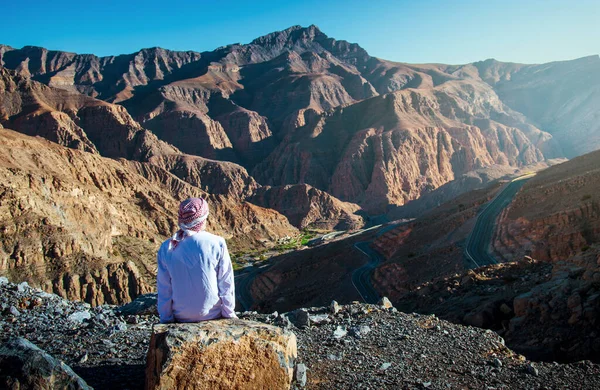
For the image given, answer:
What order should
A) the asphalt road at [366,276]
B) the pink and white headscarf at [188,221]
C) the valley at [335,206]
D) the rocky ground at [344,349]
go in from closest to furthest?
the pink and white headscarf at [188,221] → the rocky ground at [344,349] → the valley at [335,206] → the asphalt road at [366,276]

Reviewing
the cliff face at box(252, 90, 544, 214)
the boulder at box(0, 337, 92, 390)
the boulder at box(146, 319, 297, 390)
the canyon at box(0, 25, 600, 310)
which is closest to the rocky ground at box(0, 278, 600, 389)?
the boulder at box(146, 319, 297, 390)

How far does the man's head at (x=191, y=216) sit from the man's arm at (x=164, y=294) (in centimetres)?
61

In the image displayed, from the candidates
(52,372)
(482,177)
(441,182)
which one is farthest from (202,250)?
(441,182)

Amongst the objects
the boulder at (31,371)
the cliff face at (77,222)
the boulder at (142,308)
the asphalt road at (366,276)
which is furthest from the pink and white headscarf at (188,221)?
the cliff face at (77,222)

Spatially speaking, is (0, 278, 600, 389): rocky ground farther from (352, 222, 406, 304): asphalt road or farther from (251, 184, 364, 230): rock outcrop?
(251, 184, 364, 230): rock outcrop

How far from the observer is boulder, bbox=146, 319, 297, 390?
20.7 ft

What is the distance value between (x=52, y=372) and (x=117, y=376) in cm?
183

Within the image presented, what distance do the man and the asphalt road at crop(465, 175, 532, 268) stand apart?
32998 mm

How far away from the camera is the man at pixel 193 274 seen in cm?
698

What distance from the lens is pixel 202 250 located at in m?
6.97

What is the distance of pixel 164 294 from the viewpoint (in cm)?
720

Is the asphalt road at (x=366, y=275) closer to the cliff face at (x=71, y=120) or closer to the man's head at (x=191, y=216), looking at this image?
the man's head at (x=191, y=216)

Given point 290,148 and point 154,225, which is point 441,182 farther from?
point 154,225

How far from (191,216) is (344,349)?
462 cm
